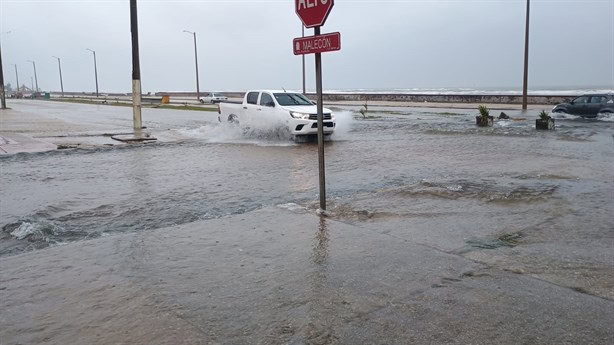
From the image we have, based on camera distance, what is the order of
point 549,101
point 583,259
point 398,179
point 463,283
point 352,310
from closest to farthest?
point 352,310 → point 463,283 → point 583,259 → point 398,179 → point 549,101

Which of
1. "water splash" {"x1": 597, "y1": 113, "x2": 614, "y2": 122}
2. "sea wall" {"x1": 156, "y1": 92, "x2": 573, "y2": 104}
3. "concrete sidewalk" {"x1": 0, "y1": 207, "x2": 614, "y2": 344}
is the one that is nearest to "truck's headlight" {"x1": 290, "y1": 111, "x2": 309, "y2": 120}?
"concrete sidewalk" {"x1": 0, "y1": 207, "x2": 614, "y2": 344}

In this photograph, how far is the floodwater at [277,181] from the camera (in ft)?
22.3

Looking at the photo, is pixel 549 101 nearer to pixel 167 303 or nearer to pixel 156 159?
pixel 156 159

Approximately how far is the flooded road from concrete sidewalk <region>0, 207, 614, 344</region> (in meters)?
0.02

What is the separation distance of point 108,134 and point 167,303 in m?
16.0

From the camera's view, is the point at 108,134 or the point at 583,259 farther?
the point at 108,134

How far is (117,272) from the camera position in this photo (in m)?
4.65

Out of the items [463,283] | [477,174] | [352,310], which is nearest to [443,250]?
[463,283]

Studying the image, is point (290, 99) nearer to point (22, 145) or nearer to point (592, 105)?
point (22, 145)

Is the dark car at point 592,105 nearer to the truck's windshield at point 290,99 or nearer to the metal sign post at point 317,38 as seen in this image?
the truck's windshield at point 290,99

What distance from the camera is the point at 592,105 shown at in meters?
27.8

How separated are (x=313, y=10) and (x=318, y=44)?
45cm

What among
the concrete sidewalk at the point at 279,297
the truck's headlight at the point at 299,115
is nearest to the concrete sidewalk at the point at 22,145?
the truck's headlight at the point at 299,115

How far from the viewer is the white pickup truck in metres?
16.2
